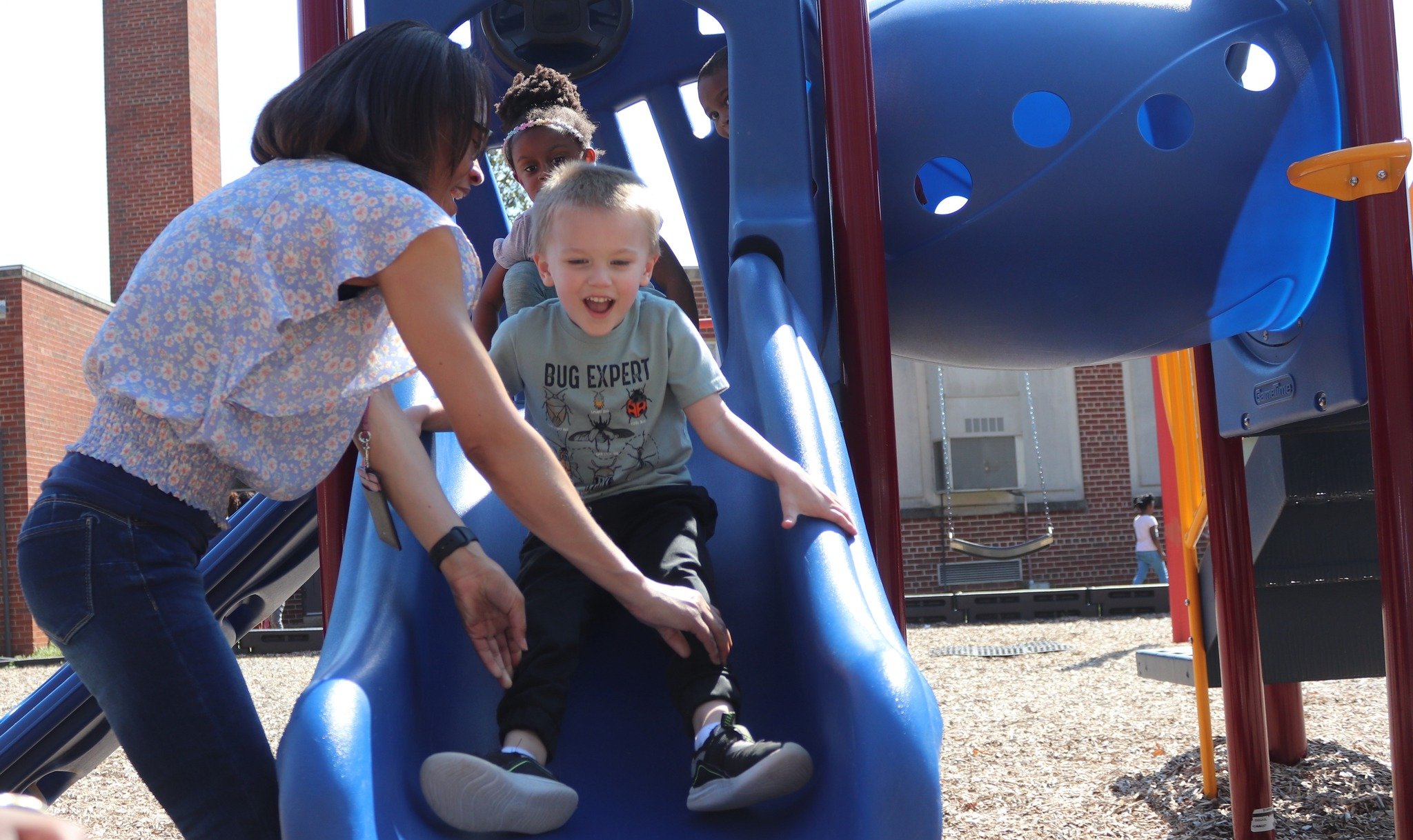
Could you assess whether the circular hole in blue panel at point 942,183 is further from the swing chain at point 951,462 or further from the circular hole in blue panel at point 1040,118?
the swing chain at point 951,462

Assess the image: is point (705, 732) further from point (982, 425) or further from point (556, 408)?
point (982, 425)

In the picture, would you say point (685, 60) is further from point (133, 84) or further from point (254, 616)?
point (133, 84)

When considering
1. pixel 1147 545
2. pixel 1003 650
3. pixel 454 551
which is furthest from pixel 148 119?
pixel 454 551

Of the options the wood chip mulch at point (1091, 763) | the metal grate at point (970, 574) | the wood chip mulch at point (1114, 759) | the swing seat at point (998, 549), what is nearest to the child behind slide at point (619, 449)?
the wood chip mulch at point (1114, 759)

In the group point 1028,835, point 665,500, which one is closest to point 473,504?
point 665,500

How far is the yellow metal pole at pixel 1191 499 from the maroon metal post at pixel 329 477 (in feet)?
10.8

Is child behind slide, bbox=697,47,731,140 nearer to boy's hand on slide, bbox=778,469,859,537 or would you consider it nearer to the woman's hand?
boy's hand on slide, bbox=778,469,859,537

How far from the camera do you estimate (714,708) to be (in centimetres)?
185

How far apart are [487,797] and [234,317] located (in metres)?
0.73

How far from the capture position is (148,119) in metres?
18.8

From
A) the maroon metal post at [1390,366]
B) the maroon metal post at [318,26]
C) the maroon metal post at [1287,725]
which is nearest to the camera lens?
the maroon metal post at [1390,366]

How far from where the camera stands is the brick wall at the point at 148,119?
61.4ft

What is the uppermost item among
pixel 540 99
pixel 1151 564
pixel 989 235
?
pixel 540 99

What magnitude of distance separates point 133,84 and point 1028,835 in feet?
63.1
